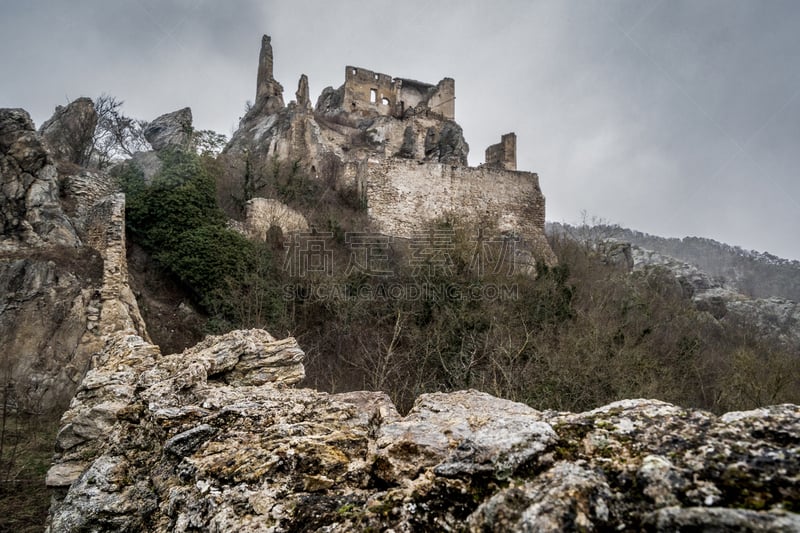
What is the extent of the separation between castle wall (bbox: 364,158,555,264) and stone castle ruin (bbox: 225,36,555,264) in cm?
5

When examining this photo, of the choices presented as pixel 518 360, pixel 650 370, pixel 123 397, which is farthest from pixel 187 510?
pixel 650 370

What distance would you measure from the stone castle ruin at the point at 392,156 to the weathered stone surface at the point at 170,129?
323cm

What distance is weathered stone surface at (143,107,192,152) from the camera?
1736 cm

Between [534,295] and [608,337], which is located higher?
[534,295]

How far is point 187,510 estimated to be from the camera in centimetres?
221

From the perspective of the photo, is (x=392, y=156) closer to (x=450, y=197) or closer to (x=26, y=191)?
(x=450, y=197)

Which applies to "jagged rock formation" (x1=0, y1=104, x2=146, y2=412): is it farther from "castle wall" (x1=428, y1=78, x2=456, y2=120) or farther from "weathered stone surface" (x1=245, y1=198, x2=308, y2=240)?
"castle wall" (x1=428, y1=78, x2=456, y2=120)

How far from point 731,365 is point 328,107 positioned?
31.4m

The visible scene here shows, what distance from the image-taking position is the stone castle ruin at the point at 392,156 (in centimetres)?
2048

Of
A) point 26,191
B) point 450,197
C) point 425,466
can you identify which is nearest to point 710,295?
point 450,197

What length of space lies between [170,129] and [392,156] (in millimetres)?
10918

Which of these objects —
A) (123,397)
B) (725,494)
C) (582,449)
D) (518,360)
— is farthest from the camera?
(518,360)

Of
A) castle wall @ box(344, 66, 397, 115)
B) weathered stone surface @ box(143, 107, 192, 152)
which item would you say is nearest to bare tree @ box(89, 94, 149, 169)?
weathered stone surface @ box(143, 107, 192, 152)

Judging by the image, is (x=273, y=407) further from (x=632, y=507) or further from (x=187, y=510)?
(x=632, y=507)
